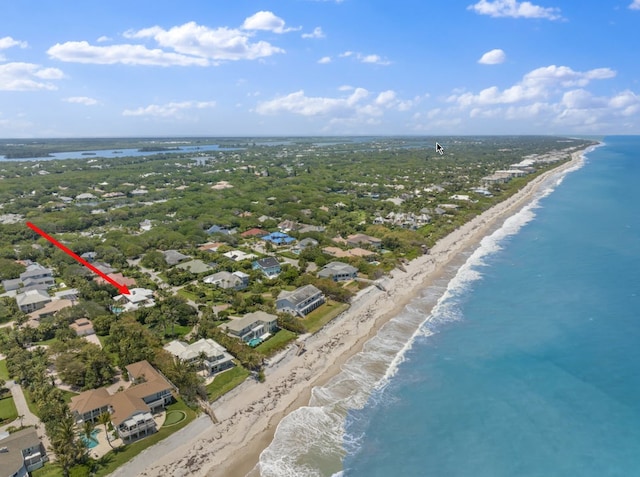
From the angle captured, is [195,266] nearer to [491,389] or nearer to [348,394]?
[348,394]

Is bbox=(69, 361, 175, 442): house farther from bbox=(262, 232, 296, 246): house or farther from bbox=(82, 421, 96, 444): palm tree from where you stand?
bbox=(262, 232, 296, 246): house

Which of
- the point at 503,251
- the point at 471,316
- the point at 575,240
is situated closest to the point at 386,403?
the point at 471,316

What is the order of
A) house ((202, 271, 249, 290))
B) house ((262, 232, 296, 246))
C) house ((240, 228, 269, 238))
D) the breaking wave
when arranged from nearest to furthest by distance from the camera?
1. the breaking wave
2. house ((202, 271, 249, 290))
3. house ((262, 232, 296, 246))
4. house ((240, 228, 269, 238))

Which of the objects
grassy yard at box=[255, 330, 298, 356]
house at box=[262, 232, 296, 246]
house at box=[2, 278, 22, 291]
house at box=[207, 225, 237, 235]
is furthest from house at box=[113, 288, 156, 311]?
house at box=[207, 225, 237, 235]

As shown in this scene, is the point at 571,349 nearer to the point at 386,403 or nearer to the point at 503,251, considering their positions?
the point at 386,403

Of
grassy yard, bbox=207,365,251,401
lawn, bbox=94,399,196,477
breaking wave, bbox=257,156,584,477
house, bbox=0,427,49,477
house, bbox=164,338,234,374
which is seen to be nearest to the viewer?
house, bbox=0,427,49,477

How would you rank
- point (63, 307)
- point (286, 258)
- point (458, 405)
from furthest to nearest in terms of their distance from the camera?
point (286, 258) < point (63, 307) < point (458, 405)
